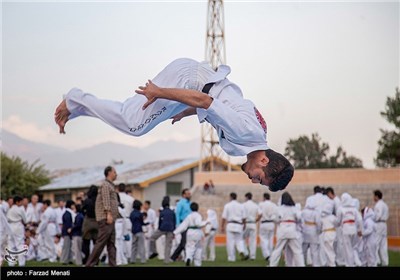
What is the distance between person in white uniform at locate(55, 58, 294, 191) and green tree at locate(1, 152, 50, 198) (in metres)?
19.1

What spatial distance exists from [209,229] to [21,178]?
426 inches

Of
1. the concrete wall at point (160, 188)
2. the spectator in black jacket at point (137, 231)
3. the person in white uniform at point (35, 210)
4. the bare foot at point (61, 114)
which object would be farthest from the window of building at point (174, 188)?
the bare foot at point (61, 114)

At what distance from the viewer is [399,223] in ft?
79.0

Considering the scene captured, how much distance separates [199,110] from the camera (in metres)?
7.76

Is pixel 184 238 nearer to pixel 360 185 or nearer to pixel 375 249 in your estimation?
pixel 375 249

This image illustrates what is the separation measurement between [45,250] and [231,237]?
163 inches

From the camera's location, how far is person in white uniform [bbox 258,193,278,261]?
61.4 feet

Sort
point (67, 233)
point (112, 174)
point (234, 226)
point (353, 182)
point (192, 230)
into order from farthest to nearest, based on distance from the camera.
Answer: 1. point (353, 182)
2. point (234, 226)
3. point (67, 233)
4. point (192, 230)
5. point (112, 174)

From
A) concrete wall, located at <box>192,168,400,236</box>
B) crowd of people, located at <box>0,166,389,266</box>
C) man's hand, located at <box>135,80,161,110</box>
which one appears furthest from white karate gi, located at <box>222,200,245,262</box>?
man's hand, located at <box>135,80,161,110</box>

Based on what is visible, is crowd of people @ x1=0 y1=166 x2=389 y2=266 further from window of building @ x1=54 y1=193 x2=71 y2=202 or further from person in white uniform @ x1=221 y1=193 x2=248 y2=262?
window of building @ x1=54 y1=193 x2=71 y2=202

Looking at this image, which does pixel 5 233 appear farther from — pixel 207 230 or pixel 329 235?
pixel 207 230

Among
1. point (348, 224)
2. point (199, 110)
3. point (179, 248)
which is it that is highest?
point (199, 110)

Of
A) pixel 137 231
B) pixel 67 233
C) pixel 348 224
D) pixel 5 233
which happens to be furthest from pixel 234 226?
pixel 5 233
